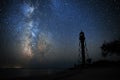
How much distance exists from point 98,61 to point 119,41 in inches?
478

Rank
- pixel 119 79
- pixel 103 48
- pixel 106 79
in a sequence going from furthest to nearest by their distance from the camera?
pixel 103 48 < pixel 106 79 < pixel 119 79

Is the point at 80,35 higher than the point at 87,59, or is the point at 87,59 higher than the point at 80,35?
the point at 80,35

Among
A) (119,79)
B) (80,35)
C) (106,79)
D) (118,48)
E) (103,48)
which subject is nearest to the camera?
(119,79)

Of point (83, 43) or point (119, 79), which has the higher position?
point (83, 43)

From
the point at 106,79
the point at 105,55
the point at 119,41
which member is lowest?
the point at 106,79

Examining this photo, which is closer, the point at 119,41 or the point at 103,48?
the point at 119,41

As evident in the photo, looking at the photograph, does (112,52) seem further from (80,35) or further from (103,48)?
(80,35)

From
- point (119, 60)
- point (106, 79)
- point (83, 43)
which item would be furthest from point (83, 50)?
point (106, 79)

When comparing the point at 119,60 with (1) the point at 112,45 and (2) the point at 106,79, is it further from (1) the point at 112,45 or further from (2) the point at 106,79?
(2) the point at 106,79

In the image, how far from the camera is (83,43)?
51156 mm

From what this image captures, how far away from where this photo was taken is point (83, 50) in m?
51.1

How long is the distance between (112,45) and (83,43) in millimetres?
10729

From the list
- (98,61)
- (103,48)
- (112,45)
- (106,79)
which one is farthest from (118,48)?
(106,79)

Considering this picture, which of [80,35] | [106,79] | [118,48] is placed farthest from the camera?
[80,35]
